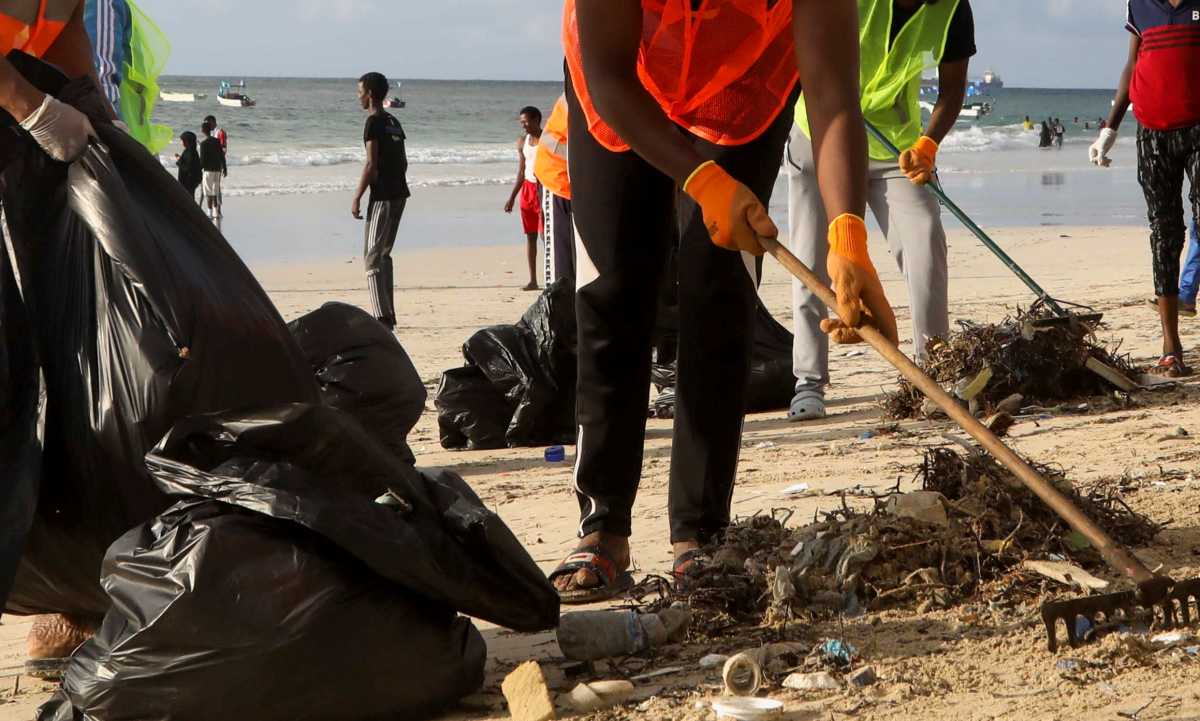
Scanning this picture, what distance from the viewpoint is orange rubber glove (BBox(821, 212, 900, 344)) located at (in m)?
2.58

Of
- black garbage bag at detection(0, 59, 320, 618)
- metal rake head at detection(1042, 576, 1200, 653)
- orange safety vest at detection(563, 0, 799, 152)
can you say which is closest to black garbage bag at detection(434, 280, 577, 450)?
orange safety vest at detection(563, 0, 799, 152)

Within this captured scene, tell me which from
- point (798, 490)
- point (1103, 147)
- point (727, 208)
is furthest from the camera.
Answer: point (1103, 147)

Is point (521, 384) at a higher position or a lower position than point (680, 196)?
lower

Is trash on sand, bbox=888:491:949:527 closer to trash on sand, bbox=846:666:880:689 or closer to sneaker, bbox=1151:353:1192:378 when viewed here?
trash on sand, bbox=846:666:880:689

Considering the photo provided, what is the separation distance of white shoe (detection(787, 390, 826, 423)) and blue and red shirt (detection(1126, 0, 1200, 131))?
179 cm

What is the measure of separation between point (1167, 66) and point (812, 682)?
164 inches

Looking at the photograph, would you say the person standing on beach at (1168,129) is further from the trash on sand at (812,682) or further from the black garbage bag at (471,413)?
the trash on sand at (812,682)

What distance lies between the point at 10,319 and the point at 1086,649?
2040 millimetres

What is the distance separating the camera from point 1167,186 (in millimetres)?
5773

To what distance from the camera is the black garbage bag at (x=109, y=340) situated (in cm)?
259

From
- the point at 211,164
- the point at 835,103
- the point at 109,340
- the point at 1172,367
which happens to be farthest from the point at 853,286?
the point at 211,164

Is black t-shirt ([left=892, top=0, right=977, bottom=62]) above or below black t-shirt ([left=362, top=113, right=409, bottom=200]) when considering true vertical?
above

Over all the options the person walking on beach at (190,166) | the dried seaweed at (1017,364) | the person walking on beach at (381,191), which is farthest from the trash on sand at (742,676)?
the person walking on beach at (190,166)

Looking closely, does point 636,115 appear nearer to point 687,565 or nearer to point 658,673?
point 687,565
